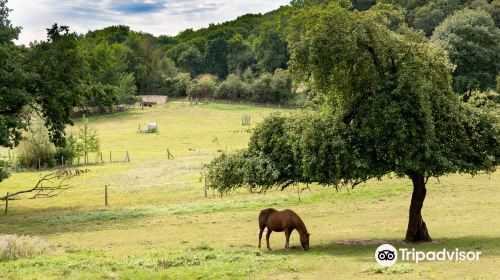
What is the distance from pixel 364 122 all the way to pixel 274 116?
4.92 m

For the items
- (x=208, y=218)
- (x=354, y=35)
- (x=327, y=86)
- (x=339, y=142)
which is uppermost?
(x=354, y=35)

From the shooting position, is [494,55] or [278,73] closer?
[494,55]

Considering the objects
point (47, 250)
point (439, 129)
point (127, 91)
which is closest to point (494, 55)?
point (439, 129)

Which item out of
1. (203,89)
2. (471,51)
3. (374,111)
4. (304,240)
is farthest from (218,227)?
(203,89)

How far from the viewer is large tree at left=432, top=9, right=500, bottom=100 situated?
77125mm

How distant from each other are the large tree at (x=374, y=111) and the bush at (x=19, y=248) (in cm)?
881

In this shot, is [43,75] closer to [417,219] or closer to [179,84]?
[417,219]

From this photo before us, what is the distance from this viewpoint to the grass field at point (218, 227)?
1800cm

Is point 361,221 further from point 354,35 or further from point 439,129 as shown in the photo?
point 354,35

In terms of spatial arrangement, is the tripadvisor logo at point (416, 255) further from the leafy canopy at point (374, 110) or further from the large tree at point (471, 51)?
the large tree at point (471, 51)

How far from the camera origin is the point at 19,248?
2205 centimetres

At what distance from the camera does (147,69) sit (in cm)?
16238

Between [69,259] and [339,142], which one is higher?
[339,142]

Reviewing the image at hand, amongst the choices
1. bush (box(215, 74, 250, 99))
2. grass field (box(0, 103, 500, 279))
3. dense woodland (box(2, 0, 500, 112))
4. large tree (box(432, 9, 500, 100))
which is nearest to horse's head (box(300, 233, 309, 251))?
grass field (box(0, 103, 500, 279))
